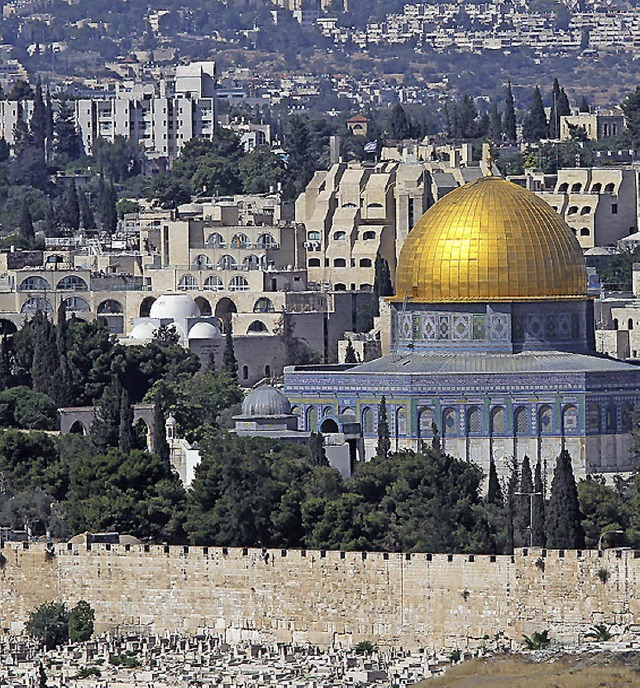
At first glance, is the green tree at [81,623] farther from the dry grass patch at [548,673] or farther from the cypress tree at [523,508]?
the dry grass patch at [548,673]

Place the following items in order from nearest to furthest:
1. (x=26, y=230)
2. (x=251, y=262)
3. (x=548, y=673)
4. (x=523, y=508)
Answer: (x=548, y=673) < (x=523, y=508) < (x=251, y=262) < (x=26, y=230)

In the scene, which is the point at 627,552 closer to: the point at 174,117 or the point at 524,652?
the point at 524,652

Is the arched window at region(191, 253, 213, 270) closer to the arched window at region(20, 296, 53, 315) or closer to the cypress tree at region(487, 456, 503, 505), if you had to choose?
the arched window at region(20, 296, 53, 315)

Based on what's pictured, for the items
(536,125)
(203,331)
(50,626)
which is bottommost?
(50,626)

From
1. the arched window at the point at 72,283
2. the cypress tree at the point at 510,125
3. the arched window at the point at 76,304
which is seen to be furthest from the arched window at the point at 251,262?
the cypress tree at the point at 510,125

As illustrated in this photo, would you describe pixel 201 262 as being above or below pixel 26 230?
below

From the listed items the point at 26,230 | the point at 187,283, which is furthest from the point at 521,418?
the point at 26,230

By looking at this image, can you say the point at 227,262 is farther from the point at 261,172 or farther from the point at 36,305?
the point at 261,172

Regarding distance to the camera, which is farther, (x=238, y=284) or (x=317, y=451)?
(x=238, y=284)
